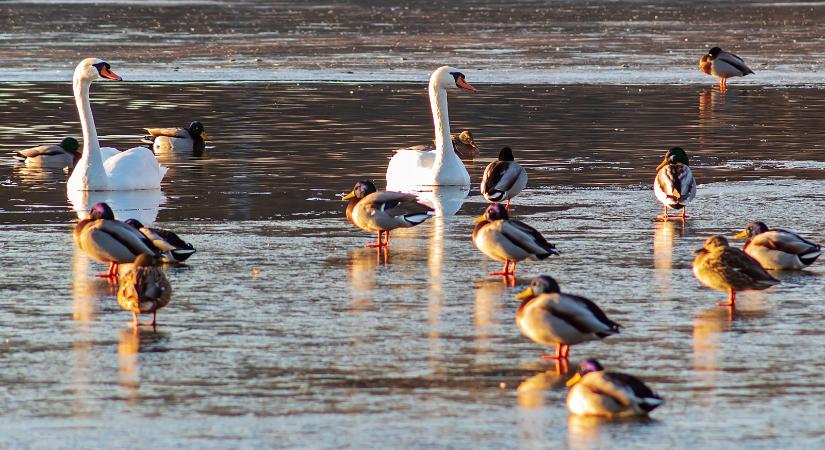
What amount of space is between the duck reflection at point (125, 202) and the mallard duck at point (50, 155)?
3.45 m

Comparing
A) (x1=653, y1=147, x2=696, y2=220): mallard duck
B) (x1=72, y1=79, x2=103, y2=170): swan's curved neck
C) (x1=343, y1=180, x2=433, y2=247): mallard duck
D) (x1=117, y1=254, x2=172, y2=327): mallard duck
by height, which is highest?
(x1=72, y1=79, x2=103, y2=170): swan's curved neck

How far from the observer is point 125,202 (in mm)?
17500

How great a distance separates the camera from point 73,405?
8367 mm

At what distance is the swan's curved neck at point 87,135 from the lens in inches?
713

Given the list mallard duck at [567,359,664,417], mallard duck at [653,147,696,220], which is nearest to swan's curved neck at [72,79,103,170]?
mallard duck at [653,147,696,220]

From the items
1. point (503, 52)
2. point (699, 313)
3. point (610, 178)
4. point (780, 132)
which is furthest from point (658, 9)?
point (699, 313)

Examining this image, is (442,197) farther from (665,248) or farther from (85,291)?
(85,291)

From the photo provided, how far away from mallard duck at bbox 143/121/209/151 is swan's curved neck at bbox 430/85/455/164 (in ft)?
15.5

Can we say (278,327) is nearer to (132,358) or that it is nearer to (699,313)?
(132,358)

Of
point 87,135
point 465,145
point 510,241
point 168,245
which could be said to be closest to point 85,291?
point 168,245

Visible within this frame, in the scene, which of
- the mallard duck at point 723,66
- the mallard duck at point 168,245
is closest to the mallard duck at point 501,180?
the mallard duck at point 168,245

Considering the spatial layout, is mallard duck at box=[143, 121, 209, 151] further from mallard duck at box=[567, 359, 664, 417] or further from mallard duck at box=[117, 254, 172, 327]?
mallard duck at box=[567, 359, 664, 417]

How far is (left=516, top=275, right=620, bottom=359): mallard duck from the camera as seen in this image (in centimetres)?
907

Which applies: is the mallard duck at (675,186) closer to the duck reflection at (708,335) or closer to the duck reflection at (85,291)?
the duck reflection at (708,335)
